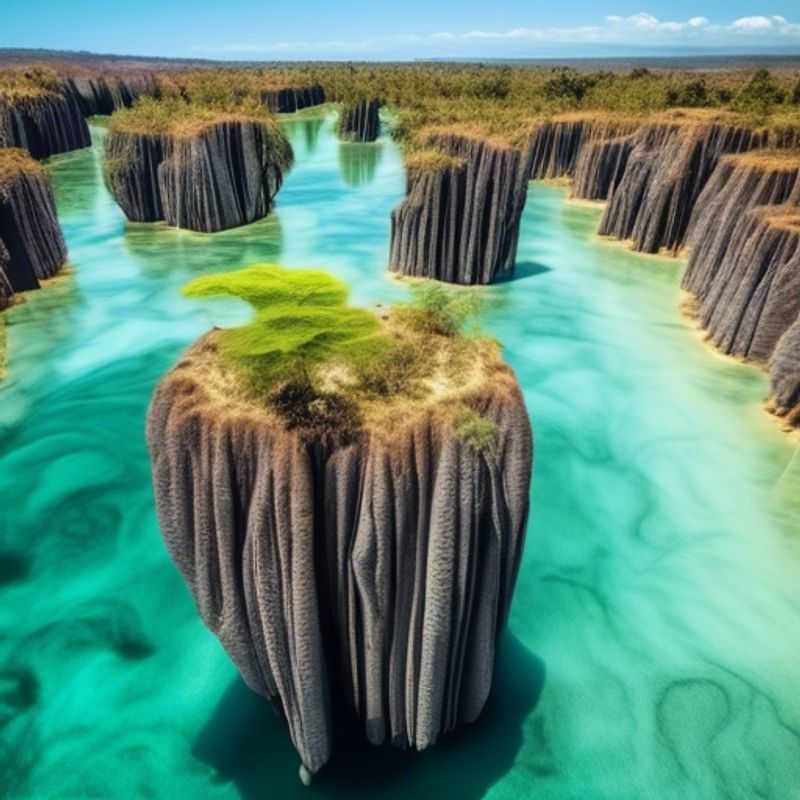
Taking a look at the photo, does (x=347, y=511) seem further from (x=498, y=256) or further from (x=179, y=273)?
(x=179, y=273)

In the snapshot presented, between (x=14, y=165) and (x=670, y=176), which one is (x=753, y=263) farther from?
(x=14, y=165)

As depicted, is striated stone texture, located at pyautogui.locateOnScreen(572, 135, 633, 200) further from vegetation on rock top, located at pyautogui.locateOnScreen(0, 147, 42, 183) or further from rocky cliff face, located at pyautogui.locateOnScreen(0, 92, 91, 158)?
rocky cliff face, located at pyautogui.locateOnScreen(0, 92, 91, 158)

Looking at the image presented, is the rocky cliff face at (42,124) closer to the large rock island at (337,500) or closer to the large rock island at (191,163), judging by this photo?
the large rock island at (191,163)

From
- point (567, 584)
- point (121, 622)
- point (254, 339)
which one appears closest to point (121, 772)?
point (121, 622)

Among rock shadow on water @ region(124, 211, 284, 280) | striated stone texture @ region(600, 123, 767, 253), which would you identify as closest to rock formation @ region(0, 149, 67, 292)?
rock shadow on water @ region(124, 211, 284, 280)

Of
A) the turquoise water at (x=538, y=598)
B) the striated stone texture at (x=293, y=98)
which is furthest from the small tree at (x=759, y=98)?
the striated stone texture at (x=293, y=98)

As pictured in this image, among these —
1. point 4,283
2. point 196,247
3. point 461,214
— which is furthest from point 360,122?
point 4,283
